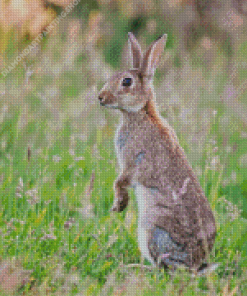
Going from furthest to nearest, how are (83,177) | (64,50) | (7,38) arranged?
(64,50) < (7,38) < (83,177)

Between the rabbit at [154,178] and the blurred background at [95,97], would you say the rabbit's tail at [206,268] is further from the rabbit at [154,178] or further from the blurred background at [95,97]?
the blurred background at [95,97]

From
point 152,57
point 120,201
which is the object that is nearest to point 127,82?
point 152,57

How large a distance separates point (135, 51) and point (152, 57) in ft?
0.53

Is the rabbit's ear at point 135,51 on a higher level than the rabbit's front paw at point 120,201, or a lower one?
higher

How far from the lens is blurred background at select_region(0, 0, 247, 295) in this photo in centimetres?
561

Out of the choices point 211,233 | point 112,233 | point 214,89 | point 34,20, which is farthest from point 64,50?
point 211,233

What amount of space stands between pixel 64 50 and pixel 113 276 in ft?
14.8

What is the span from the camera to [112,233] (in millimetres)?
5121

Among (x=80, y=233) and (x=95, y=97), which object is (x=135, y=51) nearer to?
(x=95, y=97)

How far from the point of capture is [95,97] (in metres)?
5.47

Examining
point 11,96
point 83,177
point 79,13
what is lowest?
point 83,177

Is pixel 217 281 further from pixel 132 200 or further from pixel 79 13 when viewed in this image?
pixel 79 13

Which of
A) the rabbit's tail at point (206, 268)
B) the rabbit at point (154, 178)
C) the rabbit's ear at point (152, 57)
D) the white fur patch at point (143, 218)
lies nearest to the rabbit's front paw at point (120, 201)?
the rabbit at point (154, 178)

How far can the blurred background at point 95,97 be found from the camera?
5.61m
